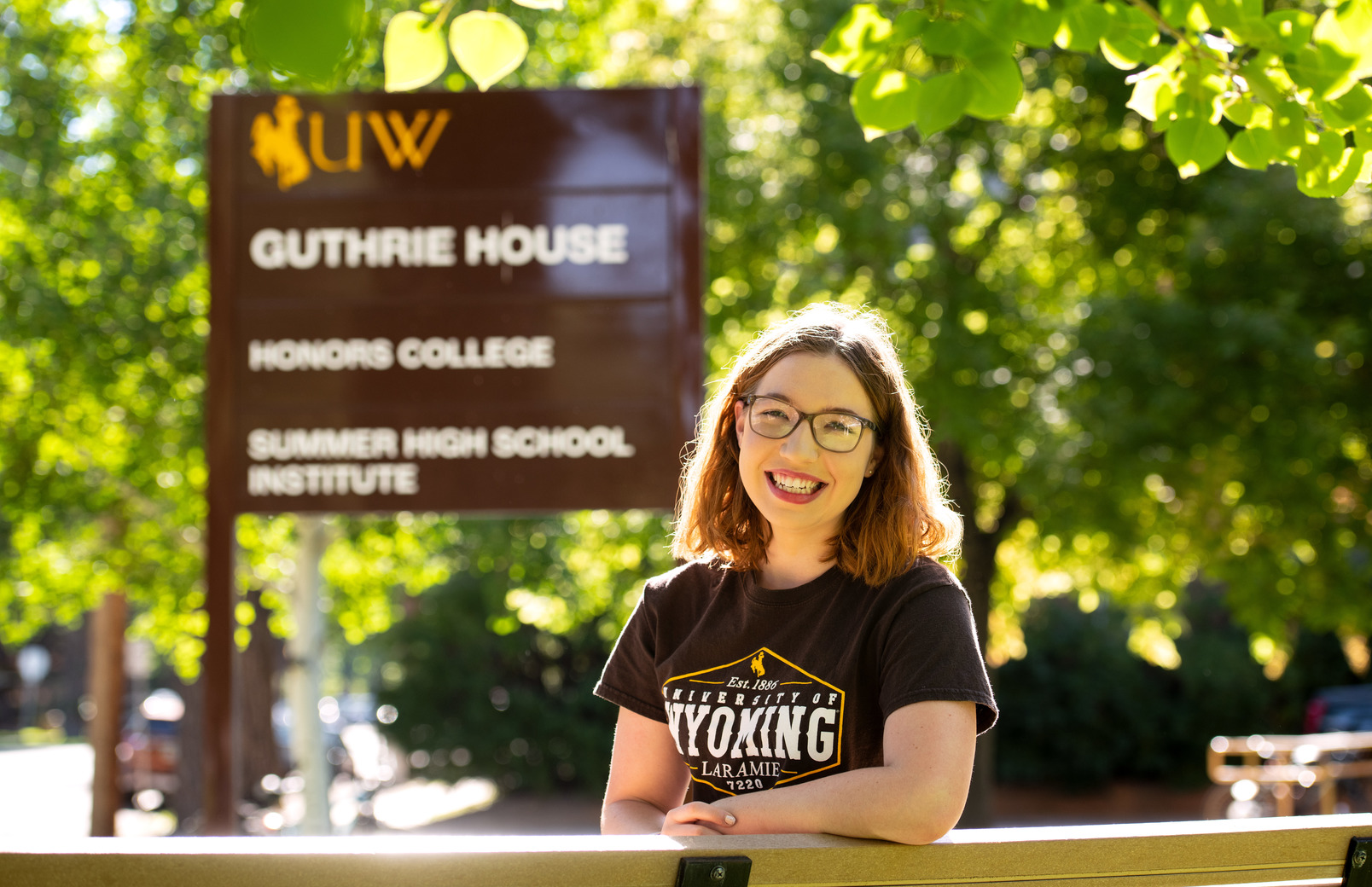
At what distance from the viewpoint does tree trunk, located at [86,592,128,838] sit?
33.9 ft

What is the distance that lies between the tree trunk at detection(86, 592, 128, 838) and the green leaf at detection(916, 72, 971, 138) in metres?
9.98

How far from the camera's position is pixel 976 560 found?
11070mm

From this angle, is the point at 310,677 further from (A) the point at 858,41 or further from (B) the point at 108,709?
(A) the point at 858,41

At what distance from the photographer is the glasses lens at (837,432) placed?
1855 mm

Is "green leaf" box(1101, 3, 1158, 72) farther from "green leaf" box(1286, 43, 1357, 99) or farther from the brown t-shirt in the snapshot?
the brown t-shirt

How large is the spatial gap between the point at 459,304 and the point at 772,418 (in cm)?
302

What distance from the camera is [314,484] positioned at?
468cm

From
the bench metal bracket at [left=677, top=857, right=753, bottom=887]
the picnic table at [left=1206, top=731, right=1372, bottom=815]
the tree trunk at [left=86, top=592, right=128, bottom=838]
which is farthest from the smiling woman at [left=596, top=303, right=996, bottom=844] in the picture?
the tree trunk at [left=86, top=592, right=128, bottom=838]

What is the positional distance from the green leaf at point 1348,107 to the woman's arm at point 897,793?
1.29 metres

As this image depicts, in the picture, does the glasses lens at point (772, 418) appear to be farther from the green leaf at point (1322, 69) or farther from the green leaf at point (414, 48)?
the green leaf at point (1322, 69)

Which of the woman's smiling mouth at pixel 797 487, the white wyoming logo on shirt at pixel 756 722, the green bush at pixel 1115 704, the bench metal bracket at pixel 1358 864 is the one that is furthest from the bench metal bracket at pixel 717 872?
the green bush at pixel 1115 704

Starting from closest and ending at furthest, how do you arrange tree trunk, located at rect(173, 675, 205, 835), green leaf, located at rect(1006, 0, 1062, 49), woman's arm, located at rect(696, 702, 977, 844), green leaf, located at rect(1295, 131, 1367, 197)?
1. woman's arm, located at rect(696, 702, 977, 844)
2. green leaf, located at rect(1006, 0, 1062, 49)
3. green leaf, located at rect(1295, 131, 1367, 197)
4. tree trunk, located at rect(173, 675, 205, 835)

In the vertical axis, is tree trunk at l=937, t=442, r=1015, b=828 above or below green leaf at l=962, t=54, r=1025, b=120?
below

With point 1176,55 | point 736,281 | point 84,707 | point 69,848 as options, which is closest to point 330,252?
point 1176,55
